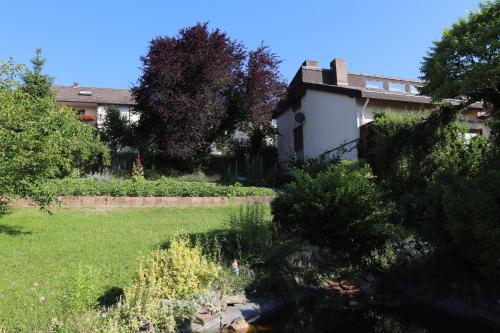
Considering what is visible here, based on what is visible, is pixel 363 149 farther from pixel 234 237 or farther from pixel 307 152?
pixel 234 237

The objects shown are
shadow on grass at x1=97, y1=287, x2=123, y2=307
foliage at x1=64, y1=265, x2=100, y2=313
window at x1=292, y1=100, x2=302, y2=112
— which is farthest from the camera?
window at x1=292, y1=100, x2=302, y2=112

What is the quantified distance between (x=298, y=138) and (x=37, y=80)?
1325 cm

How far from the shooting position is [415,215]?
708 cm

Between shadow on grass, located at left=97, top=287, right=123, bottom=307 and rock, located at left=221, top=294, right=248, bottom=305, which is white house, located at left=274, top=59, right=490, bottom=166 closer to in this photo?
rock, located at left=221, top=294, right=248, bottom=305

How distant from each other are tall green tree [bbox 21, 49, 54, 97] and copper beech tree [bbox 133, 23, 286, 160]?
515cm

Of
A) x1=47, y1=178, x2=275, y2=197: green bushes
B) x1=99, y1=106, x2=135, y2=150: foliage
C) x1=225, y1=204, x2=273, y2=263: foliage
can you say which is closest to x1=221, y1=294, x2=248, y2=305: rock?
x1=225, y1=204, x2=273, y2=263: foliage

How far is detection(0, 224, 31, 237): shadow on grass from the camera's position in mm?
8711

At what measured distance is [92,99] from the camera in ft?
115

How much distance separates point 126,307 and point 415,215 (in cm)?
469

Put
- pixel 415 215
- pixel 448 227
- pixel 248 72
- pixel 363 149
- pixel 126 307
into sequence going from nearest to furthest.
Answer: pixel 126 307, pixel 448 227, pixel 415 215, pixel 363 149, pixel 248 72

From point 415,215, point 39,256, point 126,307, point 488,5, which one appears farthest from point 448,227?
point 39,256

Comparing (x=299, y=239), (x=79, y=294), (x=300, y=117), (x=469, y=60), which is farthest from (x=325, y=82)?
(x=79, y=294)

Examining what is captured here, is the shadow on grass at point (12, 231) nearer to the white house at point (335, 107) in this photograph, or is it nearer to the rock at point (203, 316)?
the rock at point (203, 316)

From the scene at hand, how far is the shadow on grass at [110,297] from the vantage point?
5457 millimetres
